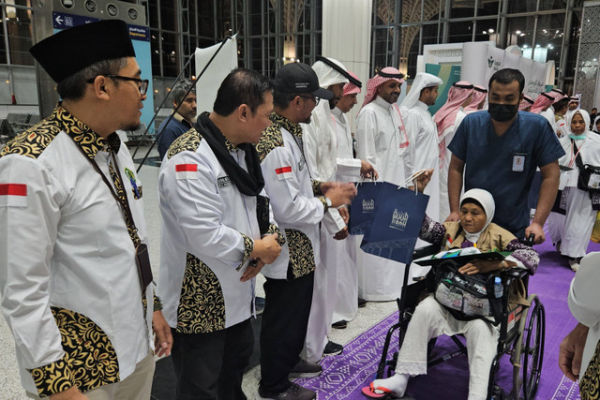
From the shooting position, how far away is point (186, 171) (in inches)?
62.8

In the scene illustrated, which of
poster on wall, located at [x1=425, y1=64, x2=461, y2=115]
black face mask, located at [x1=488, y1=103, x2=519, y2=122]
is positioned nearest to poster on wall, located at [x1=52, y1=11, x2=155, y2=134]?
black face mask, located at [x1=488, y1=103, x2=519, y2=122]

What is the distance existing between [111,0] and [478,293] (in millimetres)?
2556

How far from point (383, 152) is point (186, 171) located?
8.57ft

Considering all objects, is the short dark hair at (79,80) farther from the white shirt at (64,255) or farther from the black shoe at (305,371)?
the black shoe at (305,371)

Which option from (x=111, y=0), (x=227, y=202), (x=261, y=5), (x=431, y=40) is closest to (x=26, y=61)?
(x=261, y=5)

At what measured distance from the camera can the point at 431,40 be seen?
17.1 meters

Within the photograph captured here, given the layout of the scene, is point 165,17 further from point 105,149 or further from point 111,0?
point 105,149

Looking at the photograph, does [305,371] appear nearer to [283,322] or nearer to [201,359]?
[283,322]

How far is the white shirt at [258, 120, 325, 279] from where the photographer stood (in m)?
2.09

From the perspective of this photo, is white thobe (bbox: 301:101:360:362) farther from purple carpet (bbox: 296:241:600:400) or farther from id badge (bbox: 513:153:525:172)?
id badge (bbox: 513:153:525:172)

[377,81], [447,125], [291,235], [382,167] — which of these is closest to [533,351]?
[291,235]

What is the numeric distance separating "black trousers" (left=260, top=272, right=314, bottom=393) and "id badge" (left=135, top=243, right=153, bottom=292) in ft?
3.46

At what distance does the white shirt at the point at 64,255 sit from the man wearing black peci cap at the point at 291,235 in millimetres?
892

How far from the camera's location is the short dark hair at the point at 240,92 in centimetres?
171
